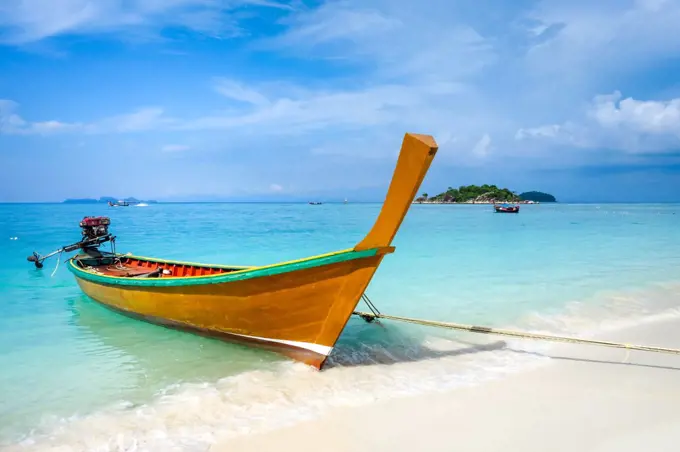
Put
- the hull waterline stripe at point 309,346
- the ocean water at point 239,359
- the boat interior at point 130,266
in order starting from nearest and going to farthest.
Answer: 1. the ocean water at point 239,359
2. the hull waterline stripe at point 309,346
3. the boat interior at point 130,266

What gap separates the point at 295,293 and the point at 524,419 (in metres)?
3.16

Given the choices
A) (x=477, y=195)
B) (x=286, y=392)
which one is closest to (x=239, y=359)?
(x=286, y=392)

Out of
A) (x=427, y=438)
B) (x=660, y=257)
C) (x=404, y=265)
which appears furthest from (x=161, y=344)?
(x=660, y=257)

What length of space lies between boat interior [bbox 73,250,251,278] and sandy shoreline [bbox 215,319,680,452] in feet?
20.0

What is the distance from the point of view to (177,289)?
7535mm

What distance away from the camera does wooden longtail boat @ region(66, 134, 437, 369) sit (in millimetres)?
5422

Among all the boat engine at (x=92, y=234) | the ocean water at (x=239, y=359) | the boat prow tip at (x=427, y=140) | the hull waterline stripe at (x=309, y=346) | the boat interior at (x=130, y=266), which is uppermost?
the boat prow tip at (x=427, y=140)

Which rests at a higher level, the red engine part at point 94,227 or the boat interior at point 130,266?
the red engine part at point 94,227

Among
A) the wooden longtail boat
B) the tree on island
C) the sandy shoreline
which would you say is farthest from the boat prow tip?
the tree on island

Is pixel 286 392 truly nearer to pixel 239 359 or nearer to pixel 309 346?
pixel 309 346

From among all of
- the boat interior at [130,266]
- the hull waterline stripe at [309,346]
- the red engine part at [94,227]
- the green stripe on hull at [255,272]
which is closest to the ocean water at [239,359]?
the hull waterline stripe at [309,346]

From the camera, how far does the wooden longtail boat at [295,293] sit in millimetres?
5422

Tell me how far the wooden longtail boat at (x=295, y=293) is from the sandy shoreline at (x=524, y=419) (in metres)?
1.39

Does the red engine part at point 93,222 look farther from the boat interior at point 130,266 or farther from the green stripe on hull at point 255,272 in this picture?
the green stripe on hull at point 255,272
